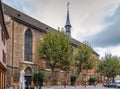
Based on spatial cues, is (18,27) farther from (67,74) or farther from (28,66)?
(67,74)

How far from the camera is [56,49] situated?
171 feet

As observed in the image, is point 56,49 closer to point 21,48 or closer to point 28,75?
point 21,48

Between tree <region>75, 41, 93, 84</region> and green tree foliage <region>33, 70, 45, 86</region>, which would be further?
tree <region>75, 41, 93, 84</region>

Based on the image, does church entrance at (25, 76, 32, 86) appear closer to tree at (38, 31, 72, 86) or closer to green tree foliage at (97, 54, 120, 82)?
tree at (38, 31, 72, 86)

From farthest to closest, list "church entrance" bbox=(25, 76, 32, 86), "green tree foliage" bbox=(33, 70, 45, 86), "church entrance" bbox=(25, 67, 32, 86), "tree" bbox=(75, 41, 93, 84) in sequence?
"tree" bbox=(75, 41, 93, 84)
"church entrance" bbox=(25, 67, 32, 86)
"green tree foliage" bbox=(33, 70, 45, 86)
"church entrance" bbox=(25, 76, 32, 86)

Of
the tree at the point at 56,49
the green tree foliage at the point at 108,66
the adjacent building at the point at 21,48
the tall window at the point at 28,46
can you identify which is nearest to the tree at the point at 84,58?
the adjacent building at the point at 21,48

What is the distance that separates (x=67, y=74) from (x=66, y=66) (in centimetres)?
2115

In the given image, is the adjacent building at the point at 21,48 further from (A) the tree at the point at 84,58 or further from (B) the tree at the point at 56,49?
(A) the tree at the point at 84,58

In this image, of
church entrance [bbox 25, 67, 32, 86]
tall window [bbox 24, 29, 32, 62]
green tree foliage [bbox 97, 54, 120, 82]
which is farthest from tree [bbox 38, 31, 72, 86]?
green tree foliage [bbox 97, 54, 120, 82]

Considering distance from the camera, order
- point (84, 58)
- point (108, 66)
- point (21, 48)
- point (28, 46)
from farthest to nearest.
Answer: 1. point (108, 66)
2. point (84, 58)
3. point (28, 46)
4. point (21, 48)

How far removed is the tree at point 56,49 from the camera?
52.1 meters

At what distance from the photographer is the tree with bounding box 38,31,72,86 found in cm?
5206

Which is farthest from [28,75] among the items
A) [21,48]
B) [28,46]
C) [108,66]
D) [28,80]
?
[108,66]

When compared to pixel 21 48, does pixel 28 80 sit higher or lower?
lower
